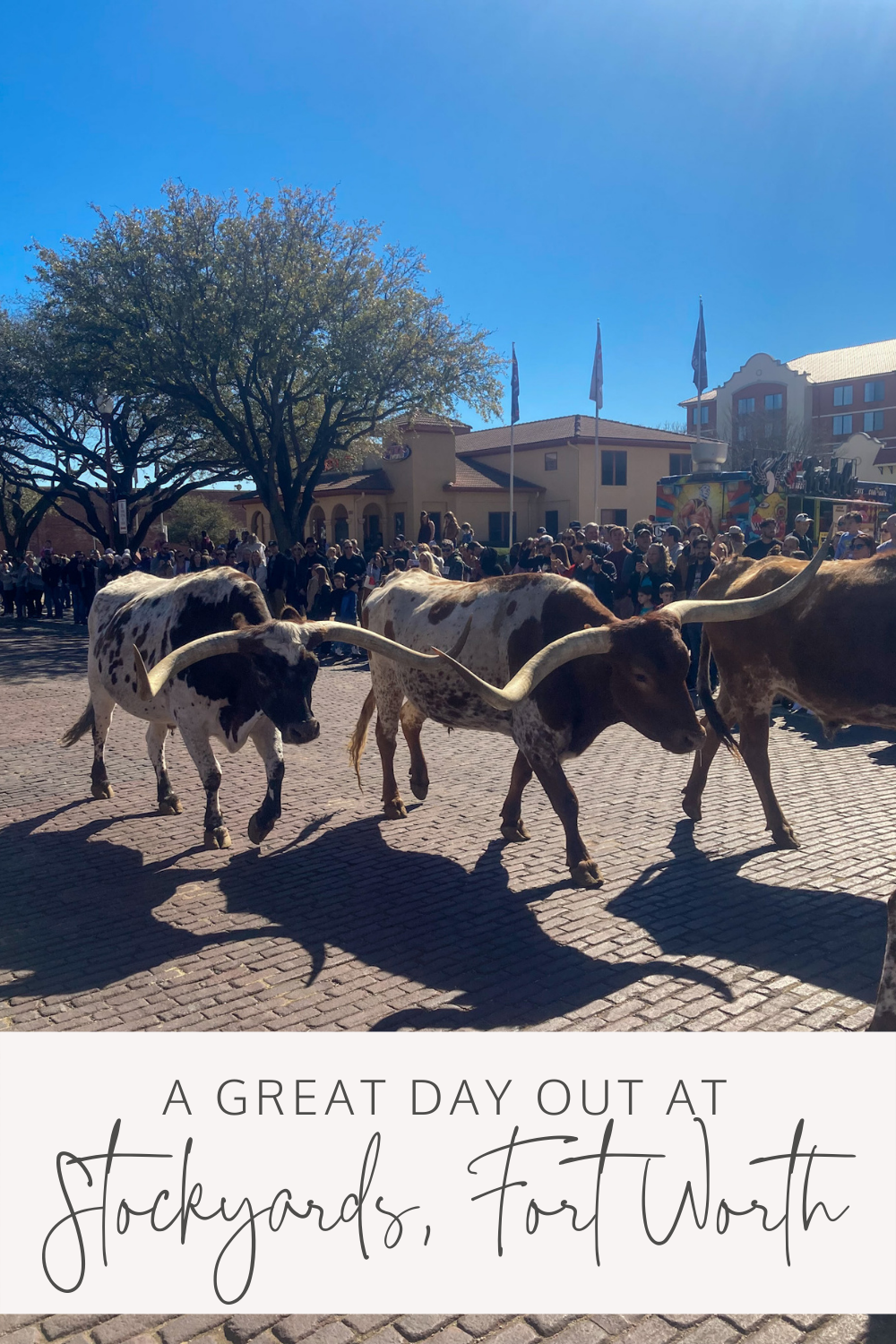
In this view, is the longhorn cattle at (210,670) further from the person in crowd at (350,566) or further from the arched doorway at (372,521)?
the arched doorway at (372,521)

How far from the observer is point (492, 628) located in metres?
6.41

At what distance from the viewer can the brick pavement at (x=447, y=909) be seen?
4.17 meters

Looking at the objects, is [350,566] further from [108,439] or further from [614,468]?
[614,468]

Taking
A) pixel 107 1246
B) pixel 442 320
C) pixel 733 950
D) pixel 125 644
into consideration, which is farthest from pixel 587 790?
pixel 442 320

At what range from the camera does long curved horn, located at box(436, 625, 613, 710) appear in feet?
15.0

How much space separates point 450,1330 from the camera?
2541 mm

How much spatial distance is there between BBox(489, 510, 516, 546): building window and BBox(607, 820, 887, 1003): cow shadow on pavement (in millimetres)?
36082

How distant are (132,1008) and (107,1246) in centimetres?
174

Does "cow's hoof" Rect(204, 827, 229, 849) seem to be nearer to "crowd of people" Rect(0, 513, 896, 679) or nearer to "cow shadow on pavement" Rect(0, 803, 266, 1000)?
"cow shadow on pavement" Rect(0, 803, 266, 1000)

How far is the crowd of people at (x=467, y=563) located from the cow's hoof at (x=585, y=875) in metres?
2.73

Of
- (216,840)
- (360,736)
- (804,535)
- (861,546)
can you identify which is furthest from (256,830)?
(804,535)

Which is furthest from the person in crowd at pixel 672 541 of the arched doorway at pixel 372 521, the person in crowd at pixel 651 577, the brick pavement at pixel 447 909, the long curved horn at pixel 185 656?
the arched doorway at pixel 372 521

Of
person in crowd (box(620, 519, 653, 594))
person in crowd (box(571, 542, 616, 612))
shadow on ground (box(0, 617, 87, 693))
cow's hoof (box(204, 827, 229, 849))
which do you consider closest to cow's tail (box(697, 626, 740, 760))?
cow's hoof (box(204, 827, 229, 849))

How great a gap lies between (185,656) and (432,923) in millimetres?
2132
